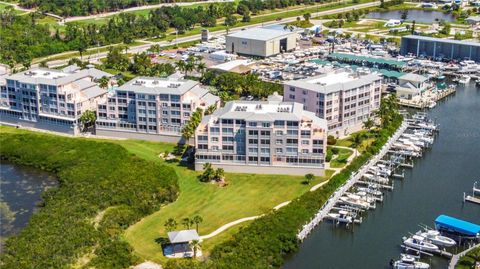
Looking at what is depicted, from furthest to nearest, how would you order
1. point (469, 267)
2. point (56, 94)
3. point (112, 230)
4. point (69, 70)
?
1. point (69, 70)
2. point (56, 94)
3. point (112, 230)
4. point (469, 267)

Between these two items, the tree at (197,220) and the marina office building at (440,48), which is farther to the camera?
the marina office building at (440,48)

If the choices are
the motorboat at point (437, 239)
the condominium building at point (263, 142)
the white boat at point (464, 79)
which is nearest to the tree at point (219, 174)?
the condominium building at point (263, 142)

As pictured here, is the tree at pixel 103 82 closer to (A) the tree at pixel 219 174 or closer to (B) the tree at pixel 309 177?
(A) the tree at pixel 219 174

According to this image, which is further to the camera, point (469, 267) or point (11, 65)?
point (11, 65)

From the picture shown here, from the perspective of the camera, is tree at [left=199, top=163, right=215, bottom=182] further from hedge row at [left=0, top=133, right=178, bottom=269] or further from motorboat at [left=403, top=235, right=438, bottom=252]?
motorboat at [left=403, top=235, right=438, bottom=252]

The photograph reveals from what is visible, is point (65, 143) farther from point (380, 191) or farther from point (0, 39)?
point (0, 39)

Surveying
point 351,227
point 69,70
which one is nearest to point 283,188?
point 351,227
